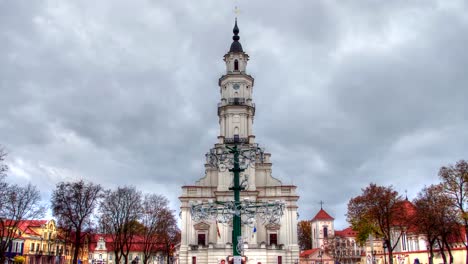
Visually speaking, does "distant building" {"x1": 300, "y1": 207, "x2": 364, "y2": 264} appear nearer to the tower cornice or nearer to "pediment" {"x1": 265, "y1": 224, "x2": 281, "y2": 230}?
"pediment" {"x1": 265, "y1": 224, "x2": 281, "y2": 230}

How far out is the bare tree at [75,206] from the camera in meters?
47.6

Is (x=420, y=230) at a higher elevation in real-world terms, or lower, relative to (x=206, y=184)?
lower

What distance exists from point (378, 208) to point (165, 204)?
97.6ft

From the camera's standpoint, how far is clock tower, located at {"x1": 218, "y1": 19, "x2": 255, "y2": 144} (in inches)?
2618

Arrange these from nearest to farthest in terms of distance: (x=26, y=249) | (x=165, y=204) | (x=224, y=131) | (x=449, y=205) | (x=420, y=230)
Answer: (x=449, y=205) < (x=420, y=230) < (x=165, y=204) < (x=224, y=131) < (x=26, y=249)

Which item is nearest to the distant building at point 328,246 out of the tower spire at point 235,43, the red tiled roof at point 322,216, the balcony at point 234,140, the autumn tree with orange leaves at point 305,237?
the red tiled roof at point 322,216

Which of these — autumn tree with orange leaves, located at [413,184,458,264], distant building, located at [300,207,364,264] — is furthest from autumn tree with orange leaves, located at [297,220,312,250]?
autumn tree with orange leaves, located at [413,184,458,264]

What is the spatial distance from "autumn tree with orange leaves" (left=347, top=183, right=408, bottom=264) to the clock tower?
19.1 meters

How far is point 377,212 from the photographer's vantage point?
1987 inches

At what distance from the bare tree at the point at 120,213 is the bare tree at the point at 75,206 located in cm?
343

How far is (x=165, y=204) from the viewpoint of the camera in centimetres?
6278

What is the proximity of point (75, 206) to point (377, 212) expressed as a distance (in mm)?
34751

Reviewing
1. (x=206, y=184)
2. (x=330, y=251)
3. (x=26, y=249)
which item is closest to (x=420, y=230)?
(x=206, y=184)

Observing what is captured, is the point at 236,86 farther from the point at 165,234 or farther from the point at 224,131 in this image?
the point at 165,234
